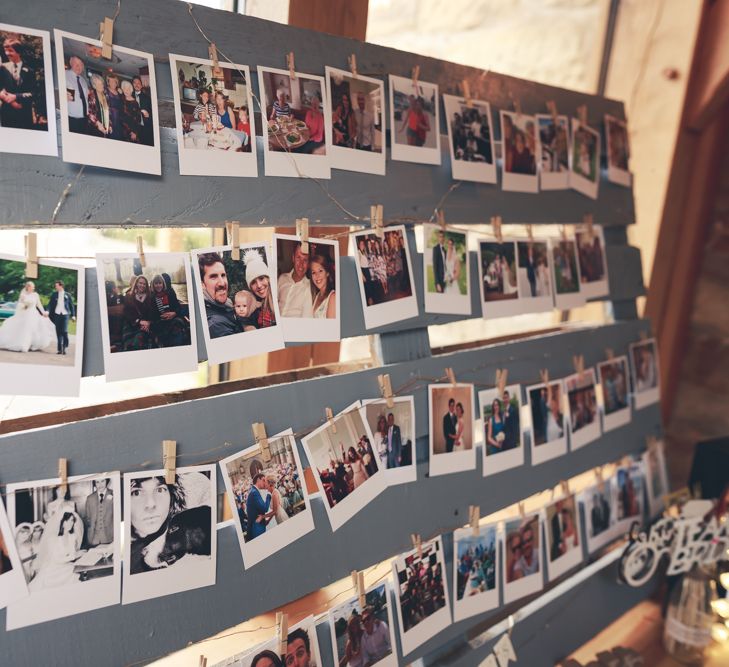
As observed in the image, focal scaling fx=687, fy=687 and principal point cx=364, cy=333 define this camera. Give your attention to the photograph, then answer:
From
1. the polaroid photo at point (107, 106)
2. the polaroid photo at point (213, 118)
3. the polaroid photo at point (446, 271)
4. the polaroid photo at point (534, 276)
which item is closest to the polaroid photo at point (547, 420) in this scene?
the polaroid photo at point (534, 276)

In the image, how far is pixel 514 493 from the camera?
132 centimetres

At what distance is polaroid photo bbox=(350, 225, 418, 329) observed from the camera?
1.04 meters

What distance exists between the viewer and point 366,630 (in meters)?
1.07

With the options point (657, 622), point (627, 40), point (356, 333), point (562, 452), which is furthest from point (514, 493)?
point (627, 40)

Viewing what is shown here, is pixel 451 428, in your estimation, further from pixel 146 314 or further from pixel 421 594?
pixel 146 314

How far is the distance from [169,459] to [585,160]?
109 centimetres

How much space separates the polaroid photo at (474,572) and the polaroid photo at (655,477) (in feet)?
1.90

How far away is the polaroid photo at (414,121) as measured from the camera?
109 centimetres

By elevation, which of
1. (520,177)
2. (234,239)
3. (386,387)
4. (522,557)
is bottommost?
(522,557)

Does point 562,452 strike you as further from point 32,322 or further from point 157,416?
point 32,322

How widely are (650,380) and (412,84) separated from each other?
982 mm

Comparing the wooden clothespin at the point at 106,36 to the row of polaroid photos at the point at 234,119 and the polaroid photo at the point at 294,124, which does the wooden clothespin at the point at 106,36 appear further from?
the polaroid photo at the point at 294,124

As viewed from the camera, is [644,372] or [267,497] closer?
[267,497]

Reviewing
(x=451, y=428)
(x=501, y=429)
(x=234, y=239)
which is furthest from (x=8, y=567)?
(x=501, y=429)
